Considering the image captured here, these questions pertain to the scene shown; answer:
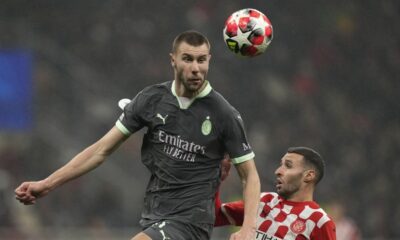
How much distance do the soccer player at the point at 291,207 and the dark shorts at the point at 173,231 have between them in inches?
22.8

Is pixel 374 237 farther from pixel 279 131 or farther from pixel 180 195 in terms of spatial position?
pixel 180 195

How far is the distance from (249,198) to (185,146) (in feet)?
1.64

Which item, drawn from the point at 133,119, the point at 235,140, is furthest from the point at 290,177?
the point at 133,119

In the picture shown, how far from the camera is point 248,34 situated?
607cm

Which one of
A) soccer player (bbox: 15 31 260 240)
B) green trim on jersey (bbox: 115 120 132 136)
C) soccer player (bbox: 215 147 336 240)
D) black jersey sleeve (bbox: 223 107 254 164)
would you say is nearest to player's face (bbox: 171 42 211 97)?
soccer player (bbox: 15 31 260 240)

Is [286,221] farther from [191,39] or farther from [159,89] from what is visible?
[191,39]

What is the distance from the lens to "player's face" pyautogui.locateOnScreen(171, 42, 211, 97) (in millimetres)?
5480

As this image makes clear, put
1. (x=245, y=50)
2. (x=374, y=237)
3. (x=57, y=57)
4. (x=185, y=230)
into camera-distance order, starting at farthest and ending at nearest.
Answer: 1. (x=57, y=57)
2. (x=374, y=237)
3. (x=245, y=50)
4. (x=185, y=230)

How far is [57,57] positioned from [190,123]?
30.5 feet

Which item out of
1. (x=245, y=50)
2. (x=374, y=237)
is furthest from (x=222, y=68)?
(x=245, y=50)

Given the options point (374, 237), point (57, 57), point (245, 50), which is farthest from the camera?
point (57, 57)

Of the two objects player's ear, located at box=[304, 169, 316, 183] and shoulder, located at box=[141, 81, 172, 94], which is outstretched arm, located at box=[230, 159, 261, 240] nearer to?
shoulder, located at box=[141, 81, 172, 94]

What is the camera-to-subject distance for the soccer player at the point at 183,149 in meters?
5.53

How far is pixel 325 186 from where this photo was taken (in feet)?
44.7
